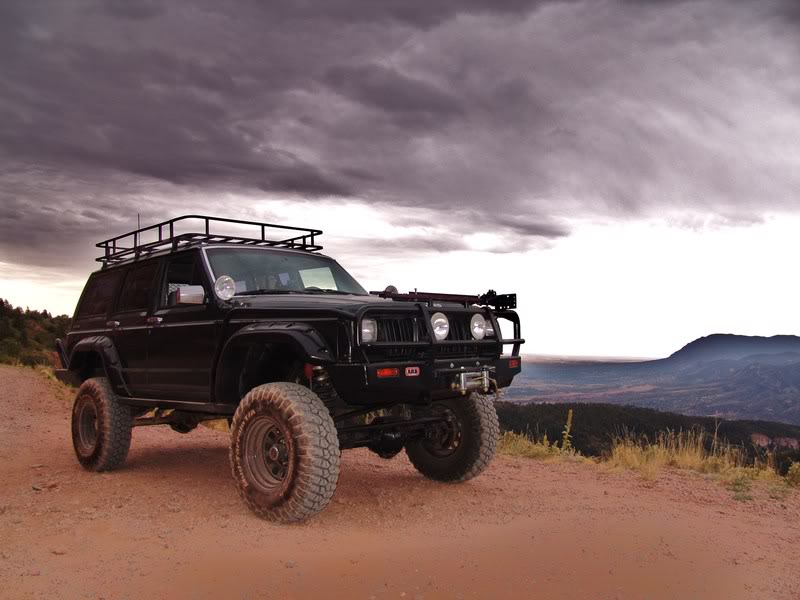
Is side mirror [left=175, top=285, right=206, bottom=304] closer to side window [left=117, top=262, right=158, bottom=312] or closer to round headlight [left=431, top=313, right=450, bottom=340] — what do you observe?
side window [left=117, top=262, right=158, bottom=312]

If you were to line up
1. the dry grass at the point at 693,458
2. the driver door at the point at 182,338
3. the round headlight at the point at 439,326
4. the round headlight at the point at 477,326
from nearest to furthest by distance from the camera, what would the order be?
1. the round headlight at the point at 439,326
2. the round headlight at the point at 477,326
3. the driver door at the point at 182,338
4. the dry grass at the point at 693,458

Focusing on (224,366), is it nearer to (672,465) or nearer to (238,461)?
(238,461)

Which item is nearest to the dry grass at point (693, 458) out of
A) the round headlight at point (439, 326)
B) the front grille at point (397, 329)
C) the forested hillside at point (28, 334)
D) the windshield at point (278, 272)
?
the round headlight at point (439, 326)

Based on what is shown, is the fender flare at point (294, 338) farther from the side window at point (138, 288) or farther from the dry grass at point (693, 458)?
the dry grass at point (693, 458)

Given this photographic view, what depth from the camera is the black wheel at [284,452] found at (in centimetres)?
546

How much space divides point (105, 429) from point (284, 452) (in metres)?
3.18

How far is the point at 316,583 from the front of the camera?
4340mm

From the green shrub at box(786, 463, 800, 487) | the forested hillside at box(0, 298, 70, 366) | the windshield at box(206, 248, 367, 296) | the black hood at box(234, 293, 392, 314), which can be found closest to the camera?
the black hood at box(234, 293, 392, 314)

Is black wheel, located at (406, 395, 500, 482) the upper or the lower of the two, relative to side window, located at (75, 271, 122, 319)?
lower

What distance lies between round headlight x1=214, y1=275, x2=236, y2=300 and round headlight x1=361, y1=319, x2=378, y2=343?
5.05 feet

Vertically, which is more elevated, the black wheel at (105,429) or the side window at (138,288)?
the side window at (138,288)

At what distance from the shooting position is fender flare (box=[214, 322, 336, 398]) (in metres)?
5.48

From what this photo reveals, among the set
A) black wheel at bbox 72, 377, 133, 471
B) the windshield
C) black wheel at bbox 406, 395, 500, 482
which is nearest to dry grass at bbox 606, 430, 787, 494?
black wheel at bbox 406, 395, 500, 482

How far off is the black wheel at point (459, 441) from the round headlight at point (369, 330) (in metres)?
1.69
